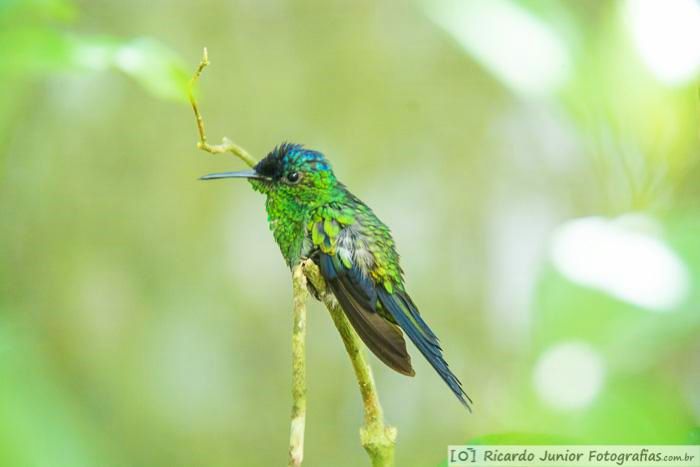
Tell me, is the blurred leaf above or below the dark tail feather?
above

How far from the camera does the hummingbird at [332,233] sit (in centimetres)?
114

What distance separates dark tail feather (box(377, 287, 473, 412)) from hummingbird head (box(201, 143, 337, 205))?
0.61ft

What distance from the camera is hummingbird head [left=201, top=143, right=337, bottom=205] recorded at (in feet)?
3.93

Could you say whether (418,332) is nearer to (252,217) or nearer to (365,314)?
(365,314)

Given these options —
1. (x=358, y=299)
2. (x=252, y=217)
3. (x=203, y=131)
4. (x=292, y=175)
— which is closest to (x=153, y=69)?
(x=203, y=131)

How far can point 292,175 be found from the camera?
121 centimetres

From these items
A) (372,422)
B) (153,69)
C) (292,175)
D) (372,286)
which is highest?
(153,69)

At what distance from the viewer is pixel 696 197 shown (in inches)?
81.7

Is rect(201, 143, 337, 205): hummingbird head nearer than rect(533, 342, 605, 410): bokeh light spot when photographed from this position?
No

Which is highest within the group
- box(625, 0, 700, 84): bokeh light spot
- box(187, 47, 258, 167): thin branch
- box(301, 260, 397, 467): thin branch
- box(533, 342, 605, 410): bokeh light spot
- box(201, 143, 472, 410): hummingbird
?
box(625, 0, 700, 84): bokeh light spot

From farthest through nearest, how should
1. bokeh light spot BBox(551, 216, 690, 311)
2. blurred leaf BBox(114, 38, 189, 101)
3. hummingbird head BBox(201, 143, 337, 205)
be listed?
hummingbird head BBox(201, 143, 337, 205), blurred leaf BBox(114, 38, 189, 101), bokeh light spot BBox(551, 216, 690, 311)

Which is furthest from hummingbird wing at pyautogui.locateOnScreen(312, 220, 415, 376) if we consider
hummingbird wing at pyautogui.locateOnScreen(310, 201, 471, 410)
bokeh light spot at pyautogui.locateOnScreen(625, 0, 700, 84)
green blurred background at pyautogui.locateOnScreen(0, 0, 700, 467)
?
green blurred background at pyautogui.locateOnScreen(0, 0, 700, 467)

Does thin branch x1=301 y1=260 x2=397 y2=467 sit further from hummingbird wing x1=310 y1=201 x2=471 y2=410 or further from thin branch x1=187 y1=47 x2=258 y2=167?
thin branch x1=187 y1=47 x2=258 y2=167

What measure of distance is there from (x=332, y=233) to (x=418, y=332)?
213 millimetres
